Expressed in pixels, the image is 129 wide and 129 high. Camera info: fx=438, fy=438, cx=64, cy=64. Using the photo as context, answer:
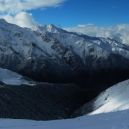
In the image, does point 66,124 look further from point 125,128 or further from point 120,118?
point 125,128

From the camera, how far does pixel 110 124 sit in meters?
31.8

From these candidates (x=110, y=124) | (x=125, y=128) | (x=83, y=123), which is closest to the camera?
(x=125, y=128)

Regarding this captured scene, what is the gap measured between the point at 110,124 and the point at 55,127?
13.5 feet

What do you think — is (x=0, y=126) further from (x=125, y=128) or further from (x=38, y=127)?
(x=125, y=128)

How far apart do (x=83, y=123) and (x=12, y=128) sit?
5.65 meters

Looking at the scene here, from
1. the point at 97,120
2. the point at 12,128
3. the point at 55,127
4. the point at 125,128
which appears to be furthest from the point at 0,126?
the point at 125,128

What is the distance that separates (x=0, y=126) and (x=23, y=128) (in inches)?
133

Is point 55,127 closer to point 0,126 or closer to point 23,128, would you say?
point 23,128

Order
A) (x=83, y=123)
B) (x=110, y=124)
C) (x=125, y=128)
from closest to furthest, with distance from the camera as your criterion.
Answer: (x=125, y=128)
(x=110, y=124)
(x=83, y=123)

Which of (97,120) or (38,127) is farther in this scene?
(97,120)

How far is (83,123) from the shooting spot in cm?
3450

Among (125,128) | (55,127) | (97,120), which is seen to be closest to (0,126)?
(55,127)

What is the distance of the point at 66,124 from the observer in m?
34.7

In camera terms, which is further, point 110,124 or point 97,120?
point 97,120
